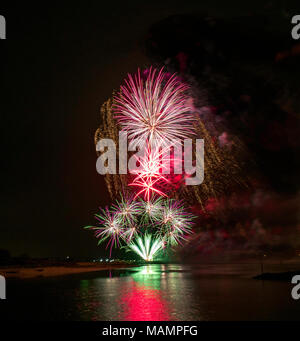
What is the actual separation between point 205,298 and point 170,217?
15.8m

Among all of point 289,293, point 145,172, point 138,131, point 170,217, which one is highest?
point 138,131

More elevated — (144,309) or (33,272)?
(144,309)

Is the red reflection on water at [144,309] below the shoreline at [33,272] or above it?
above

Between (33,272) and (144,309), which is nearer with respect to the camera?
(144,309)

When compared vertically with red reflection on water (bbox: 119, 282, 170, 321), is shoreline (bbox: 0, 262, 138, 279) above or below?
below

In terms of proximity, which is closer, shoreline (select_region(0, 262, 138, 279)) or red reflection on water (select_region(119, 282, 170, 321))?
red reflection on water (select_region(119, 282, 170, 321))

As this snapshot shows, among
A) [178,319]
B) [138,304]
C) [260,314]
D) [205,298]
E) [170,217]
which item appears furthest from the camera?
[170,217]

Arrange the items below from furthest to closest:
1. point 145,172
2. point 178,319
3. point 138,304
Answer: point 145,172
point 138,304
point 178,319

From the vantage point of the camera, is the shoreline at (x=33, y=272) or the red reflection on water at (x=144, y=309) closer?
the red reflection on water at (x=144, y=309)
